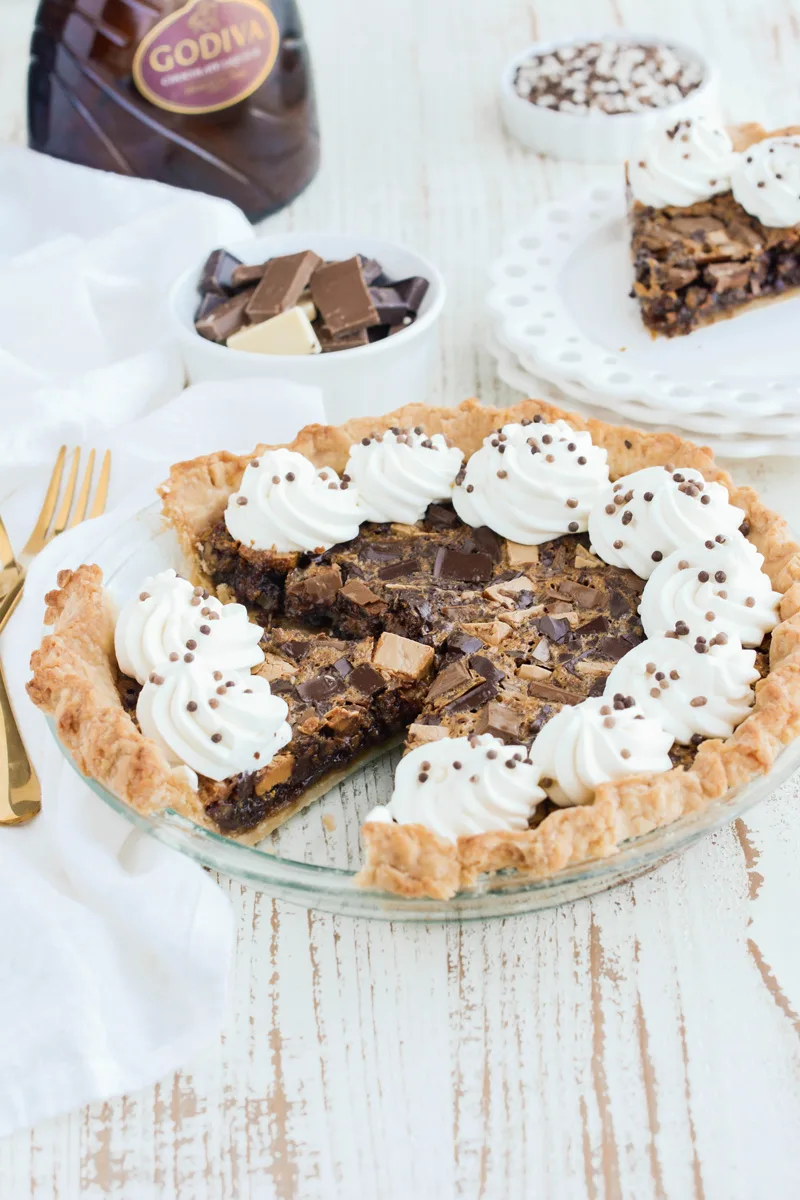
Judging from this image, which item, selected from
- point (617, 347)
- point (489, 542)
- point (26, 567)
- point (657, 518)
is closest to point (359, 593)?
point (489, 542)

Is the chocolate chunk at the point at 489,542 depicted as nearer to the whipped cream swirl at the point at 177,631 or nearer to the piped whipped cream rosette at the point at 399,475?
the piped whipped cream rosette at the point at 399,475

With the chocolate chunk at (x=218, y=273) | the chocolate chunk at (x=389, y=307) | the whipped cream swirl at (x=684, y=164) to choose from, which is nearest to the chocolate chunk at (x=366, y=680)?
the chocolate chunk at (x=389, y=307)

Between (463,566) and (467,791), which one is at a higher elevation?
(467,791)

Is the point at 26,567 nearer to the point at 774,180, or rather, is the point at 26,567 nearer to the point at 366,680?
the point at 366,680

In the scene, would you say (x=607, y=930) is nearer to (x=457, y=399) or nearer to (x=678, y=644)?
(x=678, y=644)

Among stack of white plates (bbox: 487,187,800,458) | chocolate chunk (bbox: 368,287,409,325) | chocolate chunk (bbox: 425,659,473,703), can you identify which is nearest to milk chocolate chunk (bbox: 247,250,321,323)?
chocolate chunk (bbox: 368,287,409,325)

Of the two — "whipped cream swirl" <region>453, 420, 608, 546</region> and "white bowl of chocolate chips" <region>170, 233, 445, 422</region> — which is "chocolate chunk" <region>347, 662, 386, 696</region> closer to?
"whipped cream swirl" <region>453, 420, 608, 546</region>

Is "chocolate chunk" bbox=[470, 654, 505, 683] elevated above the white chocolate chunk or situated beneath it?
situated beneath
